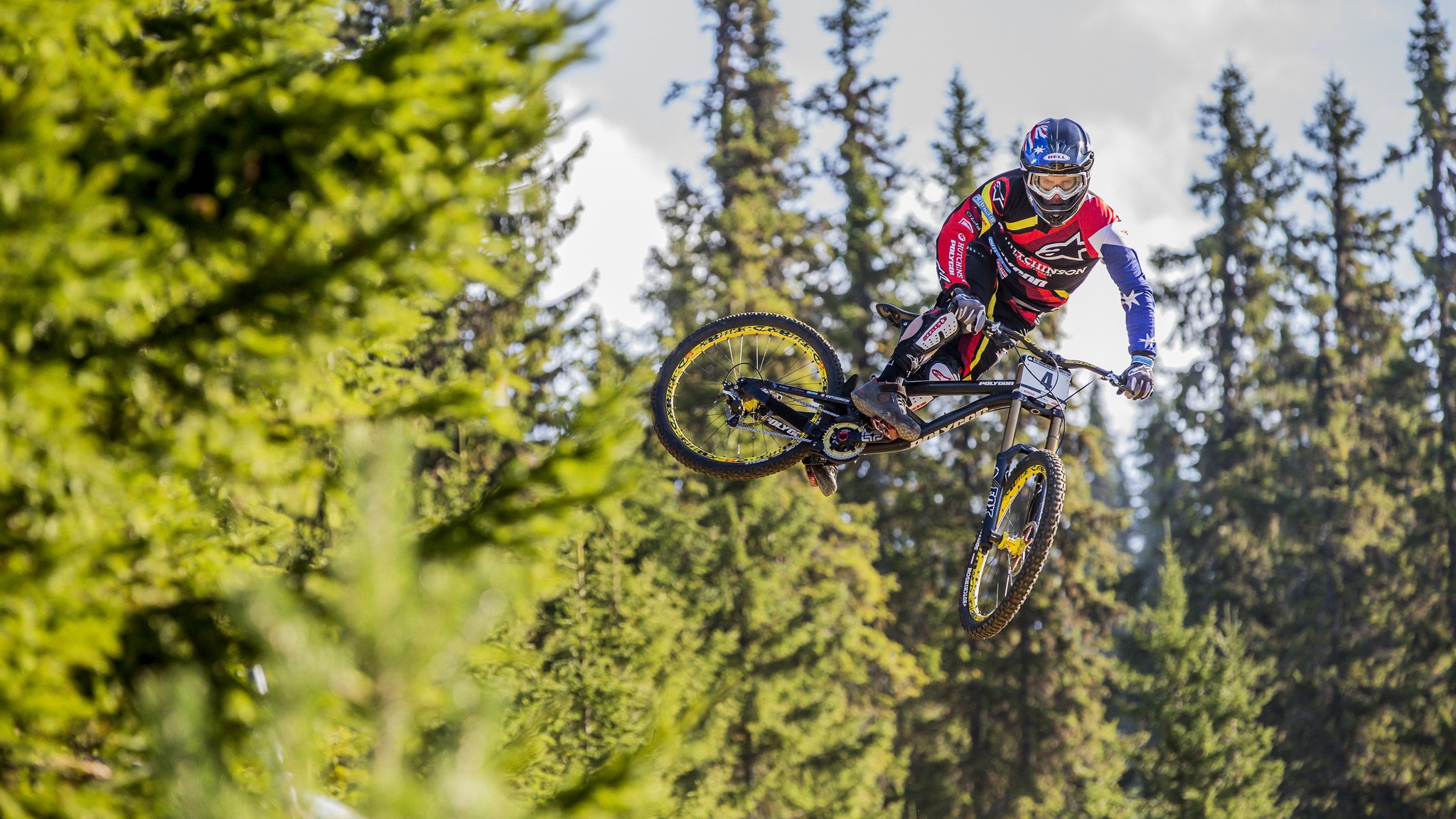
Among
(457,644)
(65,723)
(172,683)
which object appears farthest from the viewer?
(65,723)

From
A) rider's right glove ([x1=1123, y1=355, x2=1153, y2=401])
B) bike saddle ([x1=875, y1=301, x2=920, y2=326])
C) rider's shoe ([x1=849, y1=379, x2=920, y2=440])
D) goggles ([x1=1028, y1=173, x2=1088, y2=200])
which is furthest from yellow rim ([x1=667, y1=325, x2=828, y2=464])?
rider's right glove ([x1=1123, y1=355, x2=1153, y2=401])

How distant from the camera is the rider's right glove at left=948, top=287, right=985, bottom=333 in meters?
8.12

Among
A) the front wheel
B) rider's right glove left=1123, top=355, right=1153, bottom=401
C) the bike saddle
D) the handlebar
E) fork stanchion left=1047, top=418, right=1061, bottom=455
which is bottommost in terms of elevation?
the front wheel

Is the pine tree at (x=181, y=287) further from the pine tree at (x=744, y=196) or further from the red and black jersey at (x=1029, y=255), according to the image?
the pine tree at (x=744, y=196)

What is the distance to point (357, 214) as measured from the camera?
526 cm

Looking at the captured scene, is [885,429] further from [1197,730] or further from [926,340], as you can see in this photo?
[1197,730]

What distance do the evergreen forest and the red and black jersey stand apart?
2.50 metres

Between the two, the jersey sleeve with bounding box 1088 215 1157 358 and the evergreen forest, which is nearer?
the evergreen forest

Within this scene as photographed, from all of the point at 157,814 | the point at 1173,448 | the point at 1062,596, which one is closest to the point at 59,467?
the point at 157,814

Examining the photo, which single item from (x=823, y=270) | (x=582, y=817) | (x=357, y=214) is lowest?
(x=582, y=817)

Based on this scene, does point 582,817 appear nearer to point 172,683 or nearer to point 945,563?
point 172,683

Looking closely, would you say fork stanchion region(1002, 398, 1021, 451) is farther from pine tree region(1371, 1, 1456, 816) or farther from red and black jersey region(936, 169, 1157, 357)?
pine tree region(1371, 1, 1456, 816)

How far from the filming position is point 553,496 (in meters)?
5.39

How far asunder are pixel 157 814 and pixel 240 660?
869mm
